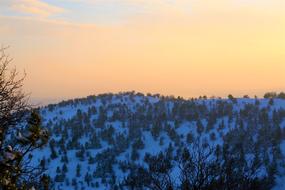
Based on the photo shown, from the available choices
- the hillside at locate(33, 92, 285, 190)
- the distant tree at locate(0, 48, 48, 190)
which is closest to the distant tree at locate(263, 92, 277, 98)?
the hillside at locate(33, 92, 285, 190)

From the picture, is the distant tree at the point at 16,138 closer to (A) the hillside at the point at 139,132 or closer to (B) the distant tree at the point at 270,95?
(A) the hillside at the point at 139,132

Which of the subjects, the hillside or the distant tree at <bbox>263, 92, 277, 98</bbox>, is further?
the distant tree at <bbox>263, 92, 277, 98</bbox>

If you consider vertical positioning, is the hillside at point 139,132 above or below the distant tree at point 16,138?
below

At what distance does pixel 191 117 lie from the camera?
14900cm

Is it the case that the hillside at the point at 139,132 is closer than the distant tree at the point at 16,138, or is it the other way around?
the distant tree at the point at 16,138

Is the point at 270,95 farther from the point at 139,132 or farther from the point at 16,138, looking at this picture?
the point at 16,138

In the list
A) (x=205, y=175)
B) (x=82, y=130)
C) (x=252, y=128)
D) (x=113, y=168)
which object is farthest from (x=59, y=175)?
(x=205, y=175)

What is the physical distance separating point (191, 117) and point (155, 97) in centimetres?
2732

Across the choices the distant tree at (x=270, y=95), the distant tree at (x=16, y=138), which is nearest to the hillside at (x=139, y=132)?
the distant tree at (x=270, y=95)

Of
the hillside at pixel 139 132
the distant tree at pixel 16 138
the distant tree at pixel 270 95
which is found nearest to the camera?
the distant tree at pixel 16 138

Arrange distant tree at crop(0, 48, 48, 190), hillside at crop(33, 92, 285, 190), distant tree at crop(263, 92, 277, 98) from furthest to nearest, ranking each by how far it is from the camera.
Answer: distant tree at crop(263, 92, 277, 98)
hillside at crop(33, 92, 285, 190)
distant tree at crop(0, 48, 48, 190)

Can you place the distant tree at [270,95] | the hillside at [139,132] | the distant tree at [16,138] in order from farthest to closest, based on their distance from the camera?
the distant tree at [270,95] < the hillside at [139,132] < the distant tree at [16,138]

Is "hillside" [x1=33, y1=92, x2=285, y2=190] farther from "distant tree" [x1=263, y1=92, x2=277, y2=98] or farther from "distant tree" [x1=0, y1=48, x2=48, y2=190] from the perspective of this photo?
"distant tree" [x1=0, y1=48, x2=48, y2=190]

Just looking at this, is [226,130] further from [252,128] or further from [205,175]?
[205,175]
